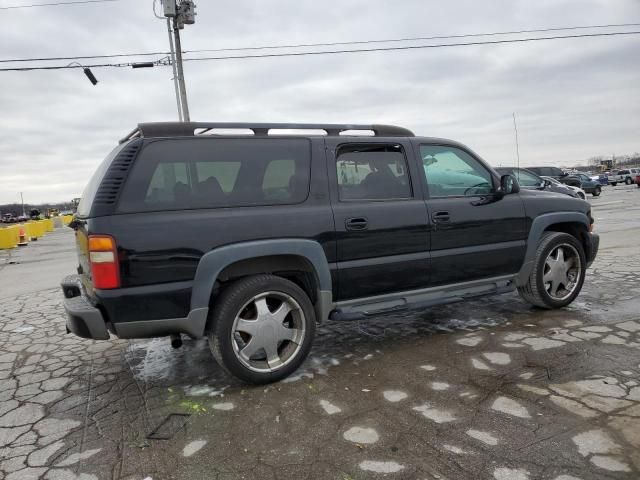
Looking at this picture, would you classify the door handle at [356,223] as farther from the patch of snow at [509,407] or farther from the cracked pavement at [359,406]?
the patch of snow at [509,407]

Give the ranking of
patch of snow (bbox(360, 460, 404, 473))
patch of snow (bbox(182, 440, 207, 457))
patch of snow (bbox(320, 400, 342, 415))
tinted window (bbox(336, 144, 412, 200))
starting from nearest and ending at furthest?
1. patch of snow (bbox(360, 460, 404, 473))
2. patch of snow (bbox(182, 440, 207, 457))
3. patch of snow (bbox(320, 400, 342, 415))
4. tinted window (bbox(336, 144, 412, 200))

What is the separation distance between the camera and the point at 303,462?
2428 mm

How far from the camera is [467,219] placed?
4.20 m

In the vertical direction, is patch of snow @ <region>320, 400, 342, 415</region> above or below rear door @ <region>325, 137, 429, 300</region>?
below

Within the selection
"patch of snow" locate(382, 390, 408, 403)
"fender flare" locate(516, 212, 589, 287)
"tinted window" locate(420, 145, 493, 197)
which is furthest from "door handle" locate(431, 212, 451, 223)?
"patch of snow" locate(382, 390, 408, 403)

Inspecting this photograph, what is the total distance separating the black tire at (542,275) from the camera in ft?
15.4

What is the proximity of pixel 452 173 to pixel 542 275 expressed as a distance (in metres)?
1.45

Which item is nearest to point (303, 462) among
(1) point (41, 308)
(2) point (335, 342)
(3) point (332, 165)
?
(2) point (335, 342)

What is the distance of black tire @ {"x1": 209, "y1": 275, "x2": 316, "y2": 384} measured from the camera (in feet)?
10.7

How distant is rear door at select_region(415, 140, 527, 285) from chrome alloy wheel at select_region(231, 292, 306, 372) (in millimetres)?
1339

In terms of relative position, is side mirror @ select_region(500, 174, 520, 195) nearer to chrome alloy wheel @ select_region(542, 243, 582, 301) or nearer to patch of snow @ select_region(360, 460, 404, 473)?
chrome alloy wheel @ select_region(542, 243, 582, 301)

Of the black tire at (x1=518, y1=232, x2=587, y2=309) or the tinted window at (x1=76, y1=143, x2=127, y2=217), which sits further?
the black tire at (x1=518, y1=232, x2=587, y2=309)

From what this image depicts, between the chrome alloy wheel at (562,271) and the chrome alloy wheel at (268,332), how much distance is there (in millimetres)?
2759

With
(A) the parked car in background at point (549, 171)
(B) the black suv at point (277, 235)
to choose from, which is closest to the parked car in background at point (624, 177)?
(A) the parked car in background at point (549, 171)
